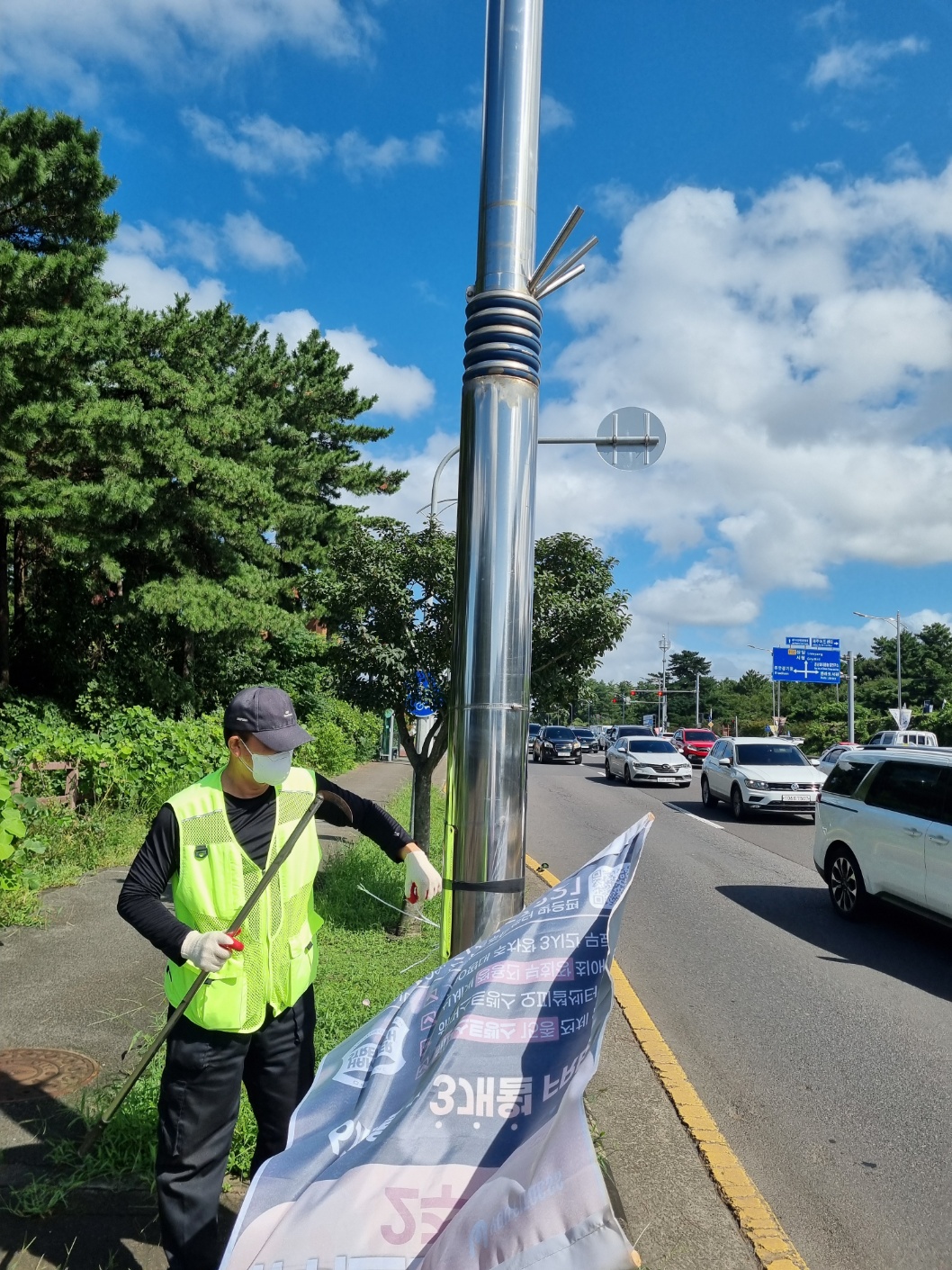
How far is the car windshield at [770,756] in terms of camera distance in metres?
18.6

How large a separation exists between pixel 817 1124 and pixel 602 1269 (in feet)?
11.5

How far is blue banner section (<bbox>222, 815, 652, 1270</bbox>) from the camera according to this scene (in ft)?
5.51

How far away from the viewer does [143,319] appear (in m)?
17.1

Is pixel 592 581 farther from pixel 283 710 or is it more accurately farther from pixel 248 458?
pixel 248 458

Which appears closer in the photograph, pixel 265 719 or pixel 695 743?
pixel 265 719

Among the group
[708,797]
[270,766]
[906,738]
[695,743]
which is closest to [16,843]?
[270,766]

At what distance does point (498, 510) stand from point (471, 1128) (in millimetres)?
2183

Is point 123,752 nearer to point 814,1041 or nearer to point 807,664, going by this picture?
point 814,1041

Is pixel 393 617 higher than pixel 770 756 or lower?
higher

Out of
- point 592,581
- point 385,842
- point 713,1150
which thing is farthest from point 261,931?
point 592,581

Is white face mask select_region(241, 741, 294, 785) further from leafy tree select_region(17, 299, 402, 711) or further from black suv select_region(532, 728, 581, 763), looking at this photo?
black suv select_region(532, 728, 581, 763)

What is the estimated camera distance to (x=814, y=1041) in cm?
570

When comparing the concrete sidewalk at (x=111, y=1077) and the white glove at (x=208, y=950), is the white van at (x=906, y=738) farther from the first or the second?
the white glove at (x=208, y=950)

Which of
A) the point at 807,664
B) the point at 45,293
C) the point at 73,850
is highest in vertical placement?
the point at 45,293
